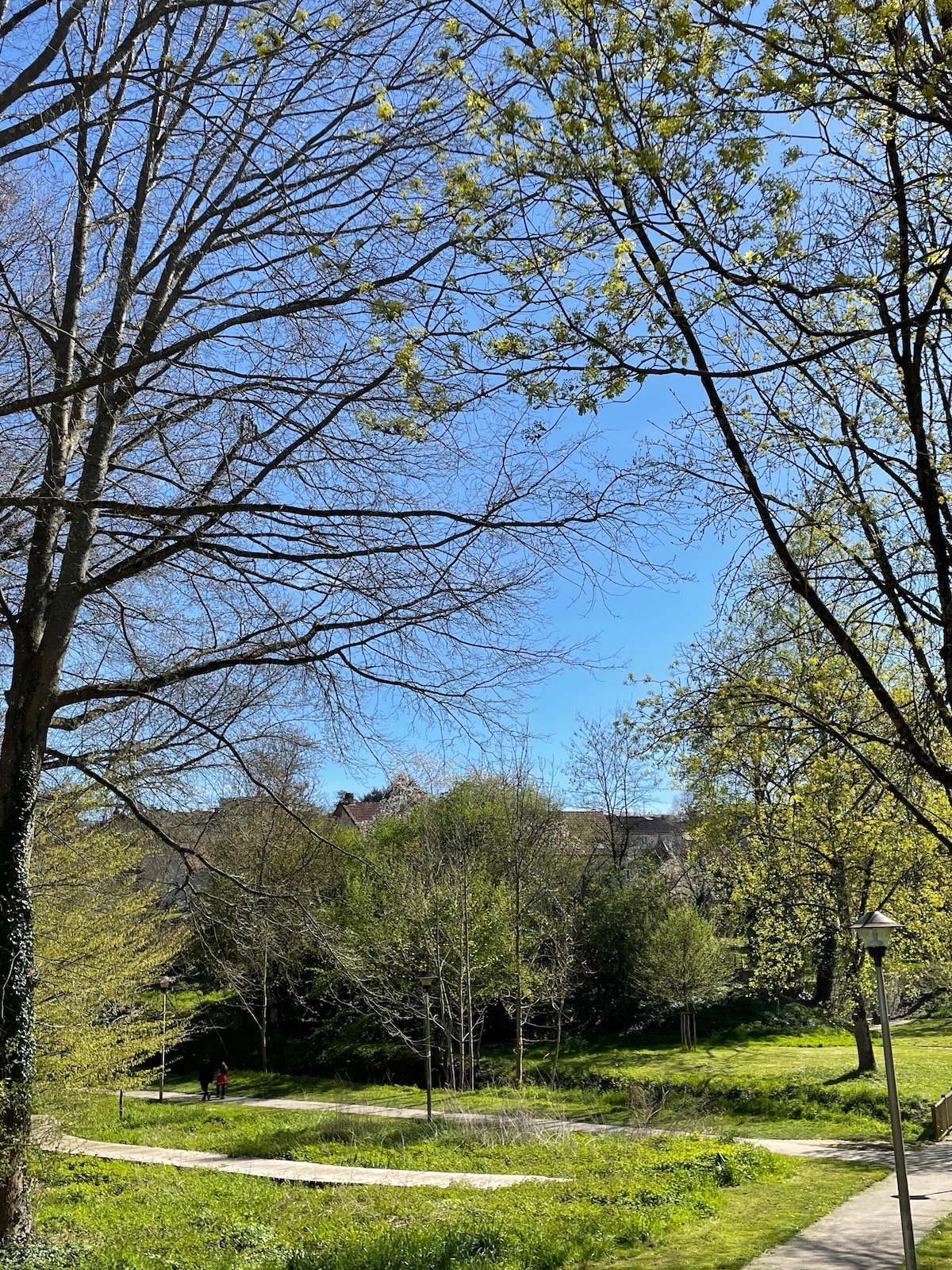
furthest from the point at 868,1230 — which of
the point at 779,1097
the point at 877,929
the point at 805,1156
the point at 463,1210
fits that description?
the point at 779,1097

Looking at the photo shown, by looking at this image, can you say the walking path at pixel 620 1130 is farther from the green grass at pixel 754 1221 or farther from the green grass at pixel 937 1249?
the green grass at pixel 937 1249

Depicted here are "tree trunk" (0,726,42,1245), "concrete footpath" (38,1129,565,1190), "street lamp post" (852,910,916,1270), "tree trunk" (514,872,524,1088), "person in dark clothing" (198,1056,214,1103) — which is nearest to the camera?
"street lamp post" (852,910,916,1270)

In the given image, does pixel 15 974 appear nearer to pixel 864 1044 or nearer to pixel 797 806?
pixel 797 806

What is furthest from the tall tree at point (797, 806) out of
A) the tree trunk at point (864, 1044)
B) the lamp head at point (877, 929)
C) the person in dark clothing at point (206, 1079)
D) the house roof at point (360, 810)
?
the house roof at point (360, 810)

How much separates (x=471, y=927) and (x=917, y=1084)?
36.4ft

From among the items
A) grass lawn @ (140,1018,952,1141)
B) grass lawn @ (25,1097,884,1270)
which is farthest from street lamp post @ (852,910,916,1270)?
grass lawn @ (140,1018,952,1141)

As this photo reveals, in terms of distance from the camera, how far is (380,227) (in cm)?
597

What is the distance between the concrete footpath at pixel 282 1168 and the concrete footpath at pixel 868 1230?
3492mm

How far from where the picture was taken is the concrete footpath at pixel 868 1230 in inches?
345

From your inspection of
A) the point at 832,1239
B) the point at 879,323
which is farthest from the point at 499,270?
the point at 832,1239

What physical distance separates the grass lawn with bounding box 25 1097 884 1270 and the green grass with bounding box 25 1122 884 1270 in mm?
25

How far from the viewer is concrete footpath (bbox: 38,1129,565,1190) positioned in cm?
1277

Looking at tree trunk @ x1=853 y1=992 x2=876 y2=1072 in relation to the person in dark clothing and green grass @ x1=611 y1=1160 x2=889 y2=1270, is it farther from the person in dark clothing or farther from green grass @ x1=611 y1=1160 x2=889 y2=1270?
the person in dark clothing

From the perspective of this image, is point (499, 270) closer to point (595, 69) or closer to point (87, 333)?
point (595, 69)
